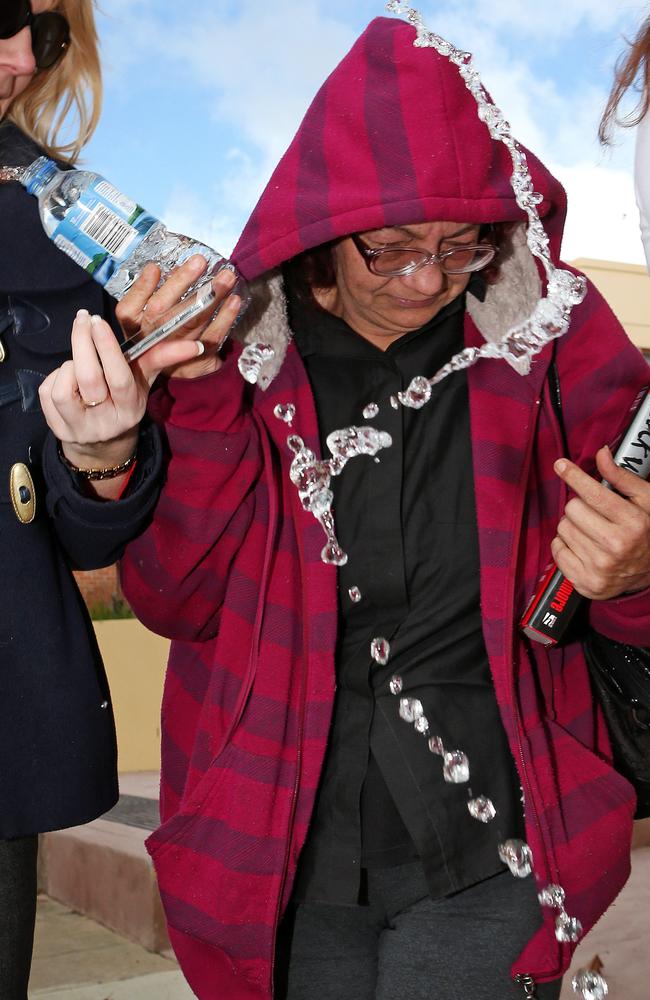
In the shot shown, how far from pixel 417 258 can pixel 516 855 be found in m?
1.10

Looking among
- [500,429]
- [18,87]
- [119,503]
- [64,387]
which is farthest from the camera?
[500,429]

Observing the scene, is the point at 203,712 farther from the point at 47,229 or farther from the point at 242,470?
the point at 47,229

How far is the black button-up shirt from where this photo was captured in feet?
6.79

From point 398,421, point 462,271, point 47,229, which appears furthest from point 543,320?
point 47,229

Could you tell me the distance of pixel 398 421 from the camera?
2211 millimetres

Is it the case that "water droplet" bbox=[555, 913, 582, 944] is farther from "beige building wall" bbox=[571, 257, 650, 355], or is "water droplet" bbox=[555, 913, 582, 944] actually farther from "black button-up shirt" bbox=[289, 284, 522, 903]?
"beige building wall" bbox=[571, 257, 650, 355]

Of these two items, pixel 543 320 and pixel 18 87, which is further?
pixel 543 320

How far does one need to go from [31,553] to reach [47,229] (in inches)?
21.7

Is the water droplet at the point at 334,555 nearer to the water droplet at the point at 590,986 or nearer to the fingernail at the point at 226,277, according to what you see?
the fingernail at the point at 226,277

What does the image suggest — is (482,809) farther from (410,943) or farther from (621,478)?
(621,478)

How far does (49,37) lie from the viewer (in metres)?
2.07

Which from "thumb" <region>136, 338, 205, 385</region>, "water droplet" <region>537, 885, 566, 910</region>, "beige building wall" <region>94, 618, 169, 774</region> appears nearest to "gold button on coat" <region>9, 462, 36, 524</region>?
"thumb" <region>136, 338, 205, 385</region>

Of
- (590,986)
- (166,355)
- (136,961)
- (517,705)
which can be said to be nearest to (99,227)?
(166,355)

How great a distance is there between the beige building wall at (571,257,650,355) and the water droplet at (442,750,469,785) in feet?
39.4
